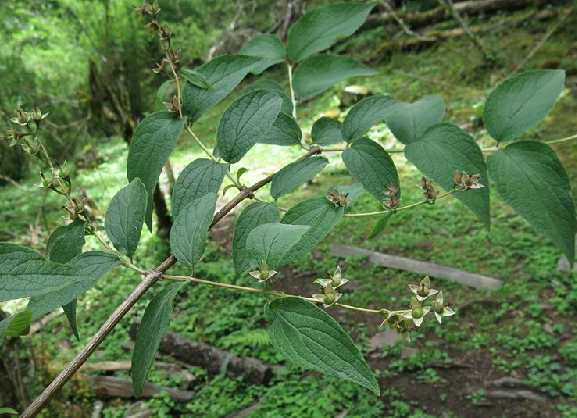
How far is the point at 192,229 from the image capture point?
0.36 m

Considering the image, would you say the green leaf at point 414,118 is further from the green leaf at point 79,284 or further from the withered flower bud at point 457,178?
the green leaf at point 79,284

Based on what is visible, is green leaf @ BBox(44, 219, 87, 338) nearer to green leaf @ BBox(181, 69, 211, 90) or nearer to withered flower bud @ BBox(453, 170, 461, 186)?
green leaf @ BBox(181, 69, 211, 90)

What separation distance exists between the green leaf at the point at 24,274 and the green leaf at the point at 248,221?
139 millimetres

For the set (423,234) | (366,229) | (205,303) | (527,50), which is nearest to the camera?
(205,303)

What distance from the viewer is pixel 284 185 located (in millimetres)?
463

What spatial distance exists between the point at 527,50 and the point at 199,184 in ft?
14.6

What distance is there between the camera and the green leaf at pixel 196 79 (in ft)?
1.38

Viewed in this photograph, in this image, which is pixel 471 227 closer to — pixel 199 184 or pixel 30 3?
pixel 199 184

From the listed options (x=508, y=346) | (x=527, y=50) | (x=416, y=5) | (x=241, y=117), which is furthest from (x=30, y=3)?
(x=241, y=117)

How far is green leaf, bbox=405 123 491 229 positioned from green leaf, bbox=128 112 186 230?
23 cm

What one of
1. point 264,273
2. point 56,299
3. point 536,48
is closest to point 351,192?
point 264,273

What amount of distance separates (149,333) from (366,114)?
298 millimetres

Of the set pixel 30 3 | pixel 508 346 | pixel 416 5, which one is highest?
pixel 30 3

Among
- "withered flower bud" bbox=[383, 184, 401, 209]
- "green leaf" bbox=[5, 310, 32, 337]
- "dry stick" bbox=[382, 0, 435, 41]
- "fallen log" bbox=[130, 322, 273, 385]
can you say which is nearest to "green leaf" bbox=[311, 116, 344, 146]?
"withered flower bud" bbox=[383, 184, 401, 209]
